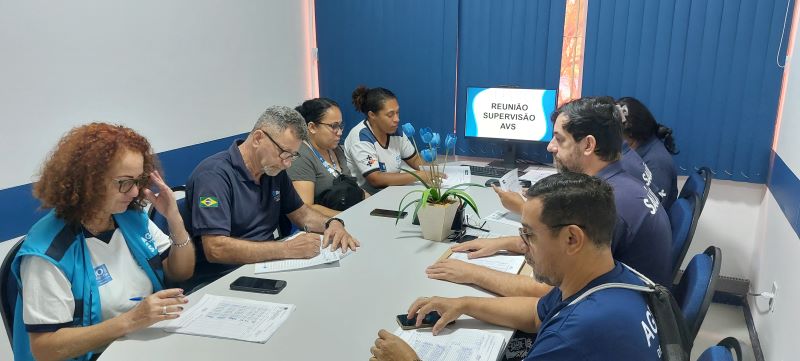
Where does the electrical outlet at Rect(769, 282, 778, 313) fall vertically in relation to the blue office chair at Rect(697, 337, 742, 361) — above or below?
below

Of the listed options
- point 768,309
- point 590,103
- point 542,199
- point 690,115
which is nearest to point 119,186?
point 542,199

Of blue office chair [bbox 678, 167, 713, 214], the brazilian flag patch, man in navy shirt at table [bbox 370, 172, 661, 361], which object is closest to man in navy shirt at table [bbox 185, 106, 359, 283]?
the brazilian flag patch

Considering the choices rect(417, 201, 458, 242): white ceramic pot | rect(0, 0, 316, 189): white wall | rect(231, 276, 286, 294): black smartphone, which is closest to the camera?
rect(231, 276, 286, 294): black smartphone

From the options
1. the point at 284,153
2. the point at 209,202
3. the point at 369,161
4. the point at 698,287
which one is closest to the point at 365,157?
the point at 369,161

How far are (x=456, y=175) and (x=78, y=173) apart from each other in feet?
7.05

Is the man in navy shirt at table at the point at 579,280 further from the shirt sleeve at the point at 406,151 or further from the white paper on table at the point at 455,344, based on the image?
the shirt sleeve at the point at 406,151

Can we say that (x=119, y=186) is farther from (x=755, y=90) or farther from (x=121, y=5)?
(x=755, y=90)

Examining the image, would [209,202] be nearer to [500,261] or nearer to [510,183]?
[500,261]

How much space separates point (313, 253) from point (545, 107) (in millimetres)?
2185

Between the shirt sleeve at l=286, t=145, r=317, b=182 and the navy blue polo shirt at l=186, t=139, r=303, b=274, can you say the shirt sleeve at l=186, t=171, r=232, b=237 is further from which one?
the shirt sleeve at l=286, t=145, r=317, b=182

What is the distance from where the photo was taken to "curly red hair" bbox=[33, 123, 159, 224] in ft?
4.57

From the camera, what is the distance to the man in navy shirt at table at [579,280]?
994mm

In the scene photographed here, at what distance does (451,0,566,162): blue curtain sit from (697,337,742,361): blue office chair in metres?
2.56

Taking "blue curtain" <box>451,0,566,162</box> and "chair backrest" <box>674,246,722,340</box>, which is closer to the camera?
"chair backrest" <box>674,246,722,340</box>
